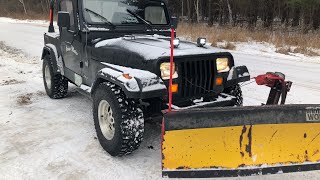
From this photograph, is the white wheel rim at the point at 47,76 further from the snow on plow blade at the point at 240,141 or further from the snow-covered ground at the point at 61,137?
the snow on plow blade at the point at 240,141

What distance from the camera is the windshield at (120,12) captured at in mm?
4586

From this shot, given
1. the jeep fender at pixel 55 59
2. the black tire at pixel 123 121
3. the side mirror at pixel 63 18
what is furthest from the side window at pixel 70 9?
the black tire at pixel 123 121

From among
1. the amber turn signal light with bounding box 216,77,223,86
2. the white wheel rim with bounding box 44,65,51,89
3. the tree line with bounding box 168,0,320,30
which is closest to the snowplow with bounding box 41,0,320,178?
the amber turn signal light with bounding box 216,77,223,86

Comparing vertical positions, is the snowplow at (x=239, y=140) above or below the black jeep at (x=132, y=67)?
below

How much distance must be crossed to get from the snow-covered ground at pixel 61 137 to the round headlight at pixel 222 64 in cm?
99

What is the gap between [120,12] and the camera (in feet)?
15.4

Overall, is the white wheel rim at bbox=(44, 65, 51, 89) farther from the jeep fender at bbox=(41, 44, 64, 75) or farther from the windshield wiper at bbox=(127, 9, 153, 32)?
the windshield wiper at bbox=(127, 9, 153, 32)

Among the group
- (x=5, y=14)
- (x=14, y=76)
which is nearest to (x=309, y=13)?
(x=14, y=76)

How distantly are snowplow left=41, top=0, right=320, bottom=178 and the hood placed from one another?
12 millimetres

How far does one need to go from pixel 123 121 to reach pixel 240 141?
3.93ft

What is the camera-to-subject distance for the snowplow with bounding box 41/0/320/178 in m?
2.94

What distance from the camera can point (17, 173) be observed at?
3.49 m

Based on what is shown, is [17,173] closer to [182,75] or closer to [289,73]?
[182,75]

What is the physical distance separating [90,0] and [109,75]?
1.44 meters
